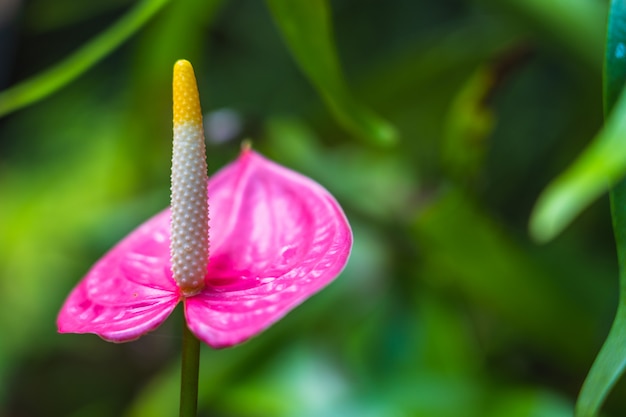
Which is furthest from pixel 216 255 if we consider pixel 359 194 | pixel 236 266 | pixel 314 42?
pixel 359 194

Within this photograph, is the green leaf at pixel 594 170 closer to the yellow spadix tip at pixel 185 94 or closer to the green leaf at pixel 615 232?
the green leaf at pixel 615 232

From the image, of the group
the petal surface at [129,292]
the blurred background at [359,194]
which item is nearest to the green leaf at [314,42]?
the blurred background at [359,194]

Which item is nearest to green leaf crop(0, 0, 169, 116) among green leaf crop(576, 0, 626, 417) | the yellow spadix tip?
the yellow spadix tip

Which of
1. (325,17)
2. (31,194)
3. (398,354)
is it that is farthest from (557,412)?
(31,194)

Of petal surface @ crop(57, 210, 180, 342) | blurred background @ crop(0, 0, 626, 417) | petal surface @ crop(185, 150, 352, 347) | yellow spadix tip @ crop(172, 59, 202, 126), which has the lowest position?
blurred background @ crop(0, 0, 626, 417)

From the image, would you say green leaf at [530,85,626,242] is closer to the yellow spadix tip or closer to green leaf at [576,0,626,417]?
green leaf at [576,0,626,417]

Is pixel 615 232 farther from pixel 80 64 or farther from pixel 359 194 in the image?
pixel 359 194

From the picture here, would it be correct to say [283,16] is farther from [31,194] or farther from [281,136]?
[31,194]
